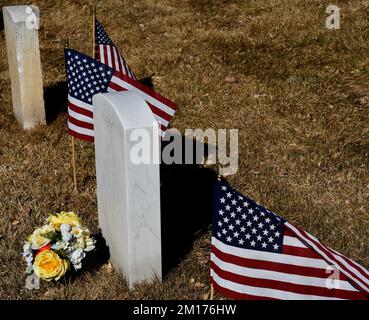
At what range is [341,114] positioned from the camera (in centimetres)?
914

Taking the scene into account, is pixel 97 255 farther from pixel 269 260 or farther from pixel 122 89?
pixel 269 260

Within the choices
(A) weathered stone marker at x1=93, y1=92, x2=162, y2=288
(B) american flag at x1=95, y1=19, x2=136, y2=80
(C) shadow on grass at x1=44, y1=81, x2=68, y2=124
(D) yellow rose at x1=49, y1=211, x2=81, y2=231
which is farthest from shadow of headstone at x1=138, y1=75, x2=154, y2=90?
(D) yellow rose at x1=49, y1=211, x2=81, y2=231

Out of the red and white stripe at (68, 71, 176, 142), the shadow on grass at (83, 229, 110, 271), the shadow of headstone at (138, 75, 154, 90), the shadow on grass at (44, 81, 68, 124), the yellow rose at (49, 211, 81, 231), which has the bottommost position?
the shadow on grass at (83, 229, 110, 271)

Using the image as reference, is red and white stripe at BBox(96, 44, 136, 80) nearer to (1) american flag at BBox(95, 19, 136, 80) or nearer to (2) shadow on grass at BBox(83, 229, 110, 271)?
(1) american flag at BBox(95, 19, 136, 80)

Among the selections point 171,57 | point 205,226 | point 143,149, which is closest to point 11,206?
point 205,226

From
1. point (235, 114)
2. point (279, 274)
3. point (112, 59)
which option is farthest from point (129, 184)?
point (235, 114)

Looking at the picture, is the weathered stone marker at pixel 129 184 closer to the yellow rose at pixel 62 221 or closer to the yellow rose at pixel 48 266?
the yellow rose at pixel 62 221

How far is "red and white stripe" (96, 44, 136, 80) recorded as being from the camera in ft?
24.5

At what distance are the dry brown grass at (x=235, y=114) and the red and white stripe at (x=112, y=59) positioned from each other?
4.03 feet

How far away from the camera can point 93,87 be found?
6.73 m

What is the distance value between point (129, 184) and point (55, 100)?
4962 millimetres

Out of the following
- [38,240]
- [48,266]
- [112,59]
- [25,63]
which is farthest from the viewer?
[25,63]

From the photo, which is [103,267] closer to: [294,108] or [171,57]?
[294,108]
